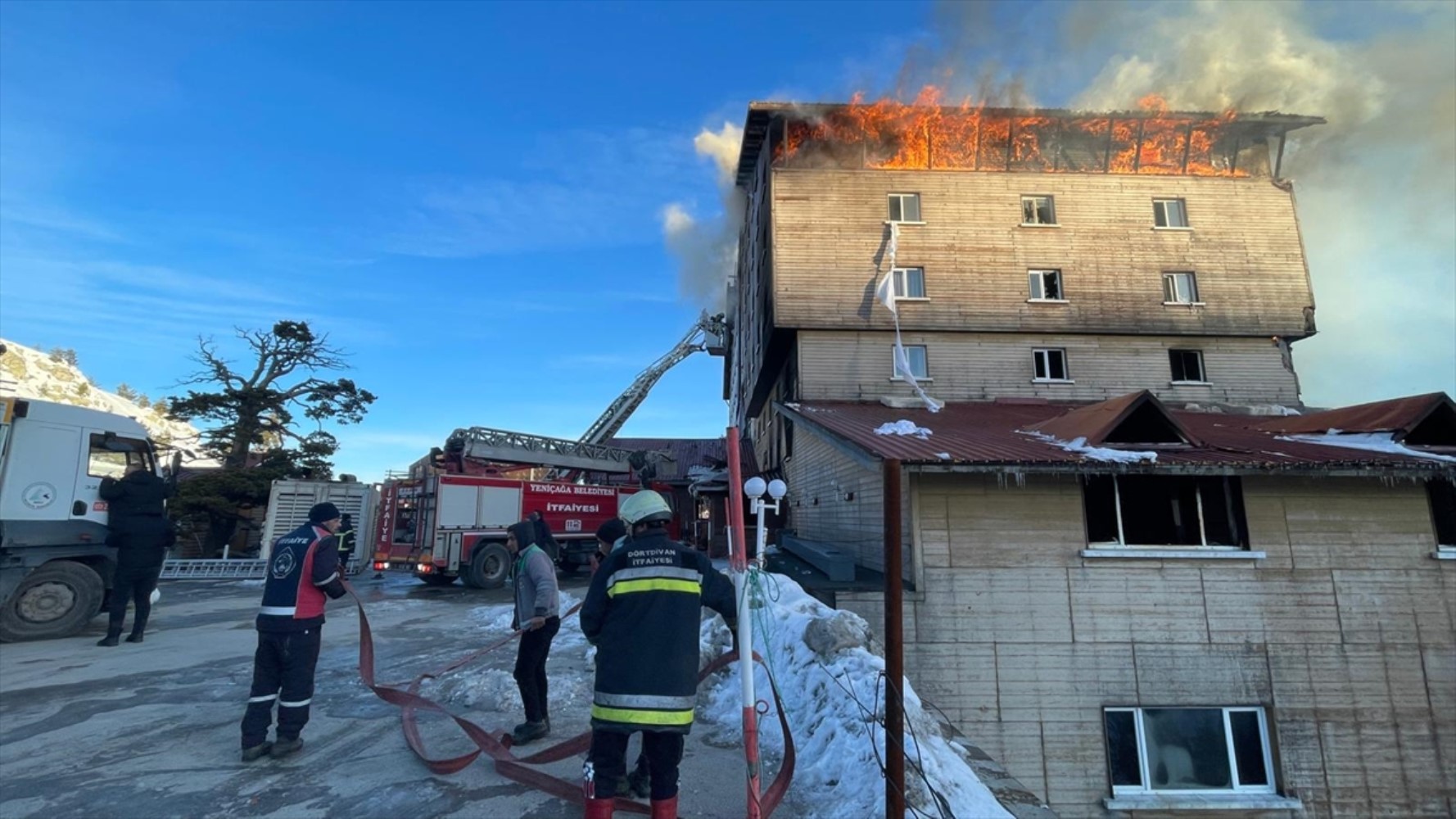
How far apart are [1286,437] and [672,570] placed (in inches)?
509

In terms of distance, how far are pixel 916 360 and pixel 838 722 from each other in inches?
506

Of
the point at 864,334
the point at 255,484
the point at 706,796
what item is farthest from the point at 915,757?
the point at 255,484

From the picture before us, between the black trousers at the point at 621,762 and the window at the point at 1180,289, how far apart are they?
725 inches

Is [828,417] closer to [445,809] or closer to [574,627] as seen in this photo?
[574,627]

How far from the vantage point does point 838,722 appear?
4.88 metres

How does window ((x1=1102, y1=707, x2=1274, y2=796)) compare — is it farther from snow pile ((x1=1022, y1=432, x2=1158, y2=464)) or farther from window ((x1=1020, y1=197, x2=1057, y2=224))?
window ((x1=1020, y1=197, x2=1057, y2=224))

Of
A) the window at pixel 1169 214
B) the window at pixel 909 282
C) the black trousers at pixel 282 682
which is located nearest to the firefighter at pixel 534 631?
the black trousers at pixel 282 682

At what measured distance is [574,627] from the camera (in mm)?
10203

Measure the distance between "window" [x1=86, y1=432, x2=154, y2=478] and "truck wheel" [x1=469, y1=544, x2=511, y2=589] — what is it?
24.0 feet

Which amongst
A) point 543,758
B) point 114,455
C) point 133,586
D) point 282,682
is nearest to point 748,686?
point 543,758

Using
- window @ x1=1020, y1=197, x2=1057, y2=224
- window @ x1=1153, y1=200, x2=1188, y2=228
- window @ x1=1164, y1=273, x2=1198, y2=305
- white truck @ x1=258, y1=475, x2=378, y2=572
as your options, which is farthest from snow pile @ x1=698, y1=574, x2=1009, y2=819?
white truck @ x1=258, y1=475, x2=378, y2=572

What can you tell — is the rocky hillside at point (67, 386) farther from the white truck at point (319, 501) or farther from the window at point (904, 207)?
the window at point (904, 207)

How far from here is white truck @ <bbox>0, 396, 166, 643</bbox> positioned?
31.5ft

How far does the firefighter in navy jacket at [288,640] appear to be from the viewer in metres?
4.96
